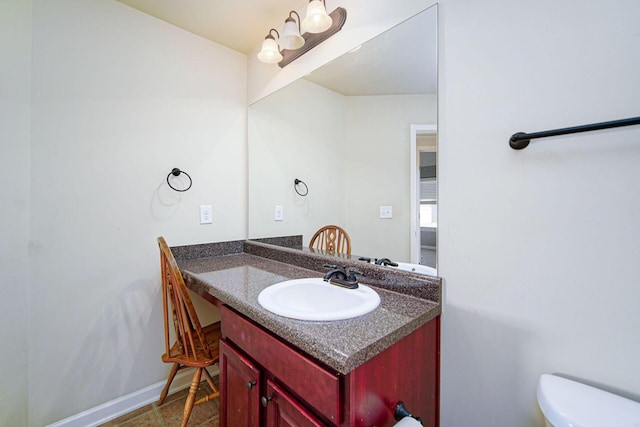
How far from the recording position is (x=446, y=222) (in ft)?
3.17

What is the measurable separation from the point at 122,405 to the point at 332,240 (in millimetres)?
1536

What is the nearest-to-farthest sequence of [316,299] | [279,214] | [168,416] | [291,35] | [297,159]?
1. [316,299]
2. [291,35]
3. [168,416]
4. [297,159]
5. [279,214]

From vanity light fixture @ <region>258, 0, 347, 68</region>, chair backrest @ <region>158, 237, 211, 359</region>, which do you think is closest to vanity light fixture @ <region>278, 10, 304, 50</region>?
vanity light fixture @ <region>258, 0, 347, 68</region>

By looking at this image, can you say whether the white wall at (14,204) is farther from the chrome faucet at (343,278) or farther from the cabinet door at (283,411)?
the chrome faucet at (343,278)

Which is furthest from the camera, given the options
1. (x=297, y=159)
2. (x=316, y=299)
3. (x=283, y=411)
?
(x=297, y=159)

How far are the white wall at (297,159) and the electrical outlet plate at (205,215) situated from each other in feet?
0.98

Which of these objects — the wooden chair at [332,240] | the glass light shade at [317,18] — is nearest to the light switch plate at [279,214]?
the wooden chair at [332,240]

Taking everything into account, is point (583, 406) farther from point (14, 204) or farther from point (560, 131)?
point (14, 204)

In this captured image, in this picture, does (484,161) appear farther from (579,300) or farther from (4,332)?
(4,332)

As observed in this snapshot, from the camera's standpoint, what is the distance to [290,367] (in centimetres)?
78

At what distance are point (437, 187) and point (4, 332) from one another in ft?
6.62

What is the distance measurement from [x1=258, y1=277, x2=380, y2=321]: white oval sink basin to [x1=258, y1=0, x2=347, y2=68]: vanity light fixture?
4.00 ft

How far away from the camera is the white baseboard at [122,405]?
1.40 meters

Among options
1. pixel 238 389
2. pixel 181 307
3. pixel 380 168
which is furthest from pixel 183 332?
pixel 380 168
